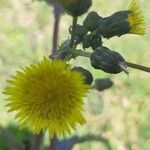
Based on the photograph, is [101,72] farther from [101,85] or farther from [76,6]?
[76,6]

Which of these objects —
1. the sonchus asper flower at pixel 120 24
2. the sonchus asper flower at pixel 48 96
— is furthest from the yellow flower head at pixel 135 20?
the sonchus asper flower at pixel 48 96

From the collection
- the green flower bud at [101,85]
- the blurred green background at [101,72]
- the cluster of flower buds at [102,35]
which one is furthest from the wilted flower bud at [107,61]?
the blurred green background at [101,72]

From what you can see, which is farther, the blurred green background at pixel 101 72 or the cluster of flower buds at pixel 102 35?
the blurred green background at pixel 101 72

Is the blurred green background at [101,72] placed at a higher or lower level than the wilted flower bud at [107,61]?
lower

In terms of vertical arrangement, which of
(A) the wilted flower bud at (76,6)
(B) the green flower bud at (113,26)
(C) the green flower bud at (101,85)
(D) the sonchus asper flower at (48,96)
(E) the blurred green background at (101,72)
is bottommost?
(E) the blurred green background at (101,72)

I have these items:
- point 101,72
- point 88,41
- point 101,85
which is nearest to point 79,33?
point 88,41

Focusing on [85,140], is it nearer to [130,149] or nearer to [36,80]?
[130,149]

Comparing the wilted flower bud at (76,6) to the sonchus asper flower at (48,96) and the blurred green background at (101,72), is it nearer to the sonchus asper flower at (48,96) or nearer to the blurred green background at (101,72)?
the sonchus asper flower at (48,96)

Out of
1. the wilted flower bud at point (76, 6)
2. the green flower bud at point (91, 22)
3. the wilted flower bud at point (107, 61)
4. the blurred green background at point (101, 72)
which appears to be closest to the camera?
the wilted flower bud at point (76, 6)

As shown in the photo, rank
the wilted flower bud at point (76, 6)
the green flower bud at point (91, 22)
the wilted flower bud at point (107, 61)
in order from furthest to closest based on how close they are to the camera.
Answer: the green flower bud at point (91, 22), the wilted flower bud at point (107, 61), the wilted flower bud at point (76, 6)
